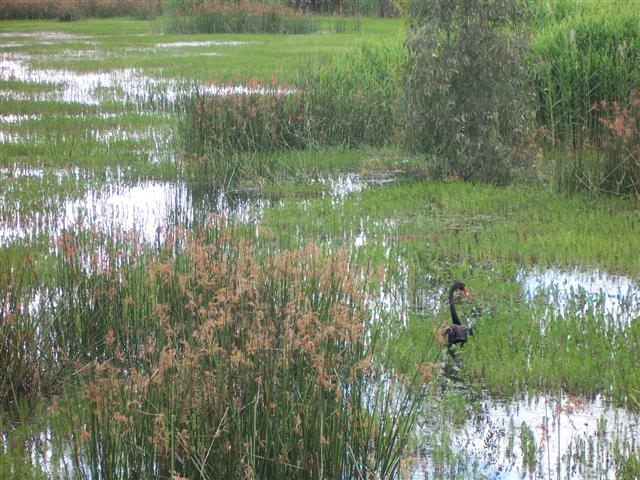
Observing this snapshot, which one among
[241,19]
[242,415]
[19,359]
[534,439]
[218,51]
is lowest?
[534,439]

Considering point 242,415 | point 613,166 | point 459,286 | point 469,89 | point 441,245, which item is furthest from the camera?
point 469,89

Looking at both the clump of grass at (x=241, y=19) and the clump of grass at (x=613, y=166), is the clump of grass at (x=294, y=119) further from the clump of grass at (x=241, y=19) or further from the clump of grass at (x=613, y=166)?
the clump of grass at (x=241, y=19)

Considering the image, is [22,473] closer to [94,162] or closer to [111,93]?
[94,162]

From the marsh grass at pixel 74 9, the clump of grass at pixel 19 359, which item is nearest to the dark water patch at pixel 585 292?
the clump of grass at pixel 19 359

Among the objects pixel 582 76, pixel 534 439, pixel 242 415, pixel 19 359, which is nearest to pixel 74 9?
pixel 582 76

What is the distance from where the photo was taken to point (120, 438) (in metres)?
4.95

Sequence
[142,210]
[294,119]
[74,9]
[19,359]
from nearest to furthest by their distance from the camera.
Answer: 1. [19,359]
2. [142,210]
3. [294,119]
4. [74,9]

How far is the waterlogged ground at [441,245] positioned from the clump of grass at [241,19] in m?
17.7

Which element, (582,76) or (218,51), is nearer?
(582,76)

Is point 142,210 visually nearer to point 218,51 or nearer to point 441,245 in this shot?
point 441,245

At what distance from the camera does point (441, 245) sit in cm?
1045

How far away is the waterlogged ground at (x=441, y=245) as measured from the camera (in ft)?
20.4

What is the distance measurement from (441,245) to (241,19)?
1187 inches

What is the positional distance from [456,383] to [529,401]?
0.56 metres
